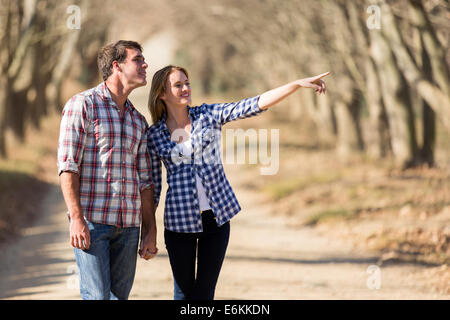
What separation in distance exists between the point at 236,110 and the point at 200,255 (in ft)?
3.19

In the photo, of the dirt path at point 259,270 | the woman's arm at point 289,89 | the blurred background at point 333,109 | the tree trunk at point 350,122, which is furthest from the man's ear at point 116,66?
the tree trunk at point 350,122

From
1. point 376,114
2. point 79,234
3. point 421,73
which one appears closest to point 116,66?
point 79,234

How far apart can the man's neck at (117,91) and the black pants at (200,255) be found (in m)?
0.88

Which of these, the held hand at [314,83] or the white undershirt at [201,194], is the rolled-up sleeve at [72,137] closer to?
the white undershirt at [201,194]

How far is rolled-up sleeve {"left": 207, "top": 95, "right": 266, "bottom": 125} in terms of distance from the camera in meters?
4.25

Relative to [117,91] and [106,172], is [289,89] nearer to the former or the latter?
[117,91]

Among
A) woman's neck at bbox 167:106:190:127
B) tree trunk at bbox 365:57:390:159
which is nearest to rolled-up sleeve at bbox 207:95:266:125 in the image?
woman's neck at bbox 167:106:190:127

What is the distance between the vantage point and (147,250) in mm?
4281

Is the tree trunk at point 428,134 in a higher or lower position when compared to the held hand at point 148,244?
higher

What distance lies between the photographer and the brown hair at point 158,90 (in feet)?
14.3

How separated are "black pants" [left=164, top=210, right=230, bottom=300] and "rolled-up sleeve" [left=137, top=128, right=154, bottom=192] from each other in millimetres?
350

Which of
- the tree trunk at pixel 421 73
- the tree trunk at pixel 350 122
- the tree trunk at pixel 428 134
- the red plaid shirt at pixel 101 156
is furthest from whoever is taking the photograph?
the tree trunk at pixel 350 122

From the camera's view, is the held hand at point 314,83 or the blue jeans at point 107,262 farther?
the held hand at point 314,83

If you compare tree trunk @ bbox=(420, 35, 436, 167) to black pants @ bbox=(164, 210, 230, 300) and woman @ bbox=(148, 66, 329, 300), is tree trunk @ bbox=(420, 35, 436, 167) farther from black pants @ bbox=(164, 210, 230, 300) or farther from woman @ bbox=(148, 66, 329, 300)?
black pants @ bbox=(164, 210, 230, 300)
